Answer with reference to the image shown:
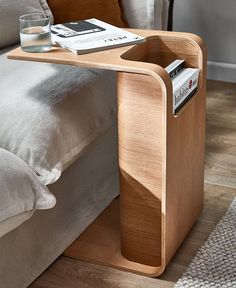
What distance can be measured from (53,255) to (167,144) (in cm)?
49

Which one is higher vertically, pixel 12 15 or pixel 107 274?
pixel 12 15

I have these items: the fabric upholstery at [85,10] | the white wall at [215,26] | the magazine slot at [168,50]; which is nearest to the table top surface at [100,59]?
the magazine slot at [168,50]

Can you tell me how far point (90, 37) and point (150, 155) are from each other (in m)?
0.38

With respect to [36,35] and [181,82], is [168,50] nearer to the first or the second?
[181,82]

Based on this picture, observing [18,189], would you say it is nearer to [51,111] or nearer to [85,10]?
[51,111]

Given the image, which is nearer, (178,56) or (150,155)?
(150,155)

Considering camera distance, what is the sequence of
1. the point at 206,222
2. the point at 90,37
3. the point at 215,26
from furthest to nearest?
the point at 215,26
the point at 206,222
the point at 90,37

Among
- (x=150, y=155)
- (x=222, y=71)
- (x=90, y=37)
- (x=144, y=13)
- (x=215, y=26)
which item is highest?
(x=90, y=37)

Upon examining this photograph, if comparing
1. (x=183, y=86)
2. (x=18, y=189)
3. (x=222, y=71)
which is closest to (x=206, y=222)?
(x=183, y=86)

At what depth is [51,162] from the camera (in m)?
1.68

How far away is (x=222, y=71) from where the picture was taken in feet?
10.5

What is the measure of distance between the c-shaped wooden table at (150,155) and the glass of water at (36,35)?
0.09 feet

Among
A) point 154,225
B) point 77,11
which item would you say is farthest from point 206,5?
point 154,225

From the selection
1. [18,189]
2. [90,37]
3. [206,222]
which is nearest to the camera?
[18,189]
